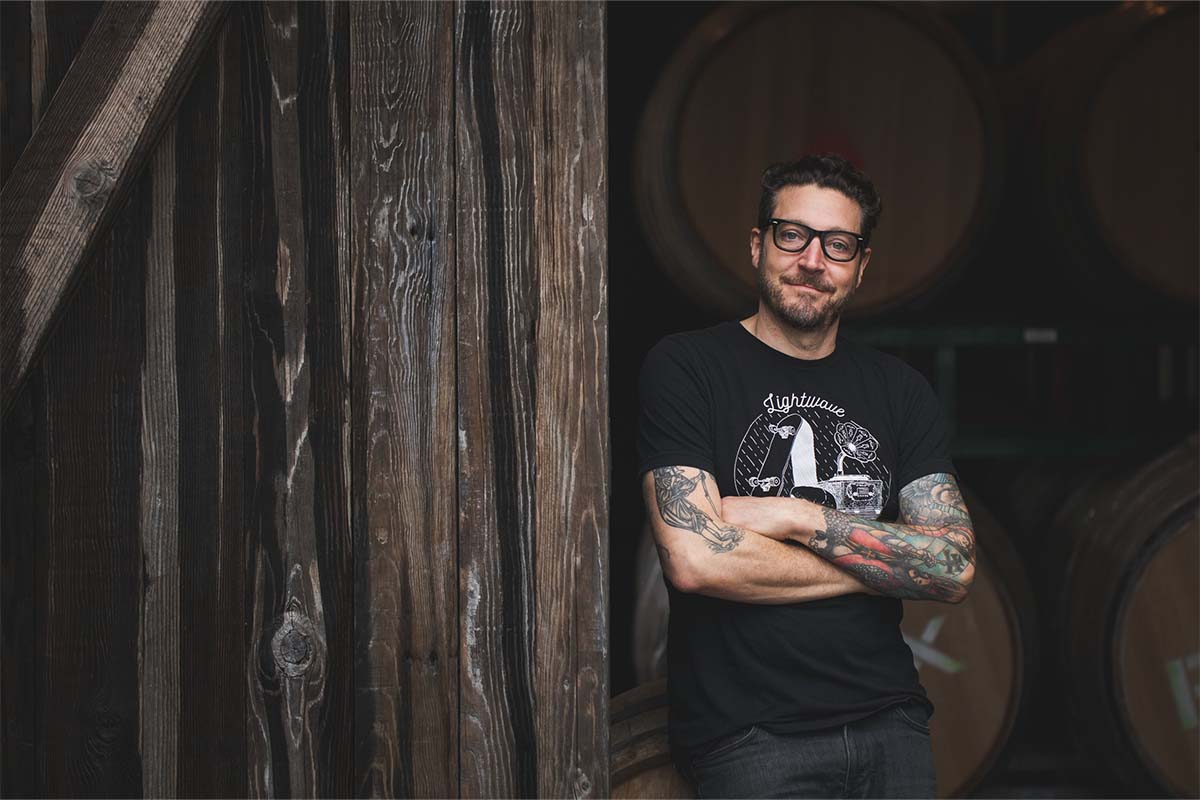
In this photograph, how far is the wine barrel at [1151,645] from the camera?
3.08 metres

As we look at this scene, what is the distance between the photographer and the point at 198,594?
2156 mm

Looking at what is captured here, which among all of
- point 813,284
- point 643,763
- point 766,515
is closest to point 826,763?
point 643,763

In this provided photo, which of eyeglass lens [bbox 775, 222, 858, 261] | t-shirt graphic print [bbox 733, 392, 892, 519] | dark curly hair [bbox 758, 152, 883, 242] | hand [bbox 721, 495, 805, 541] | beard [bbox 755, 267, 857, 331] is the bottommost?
hand [bbox 721, 495, 805, 541]

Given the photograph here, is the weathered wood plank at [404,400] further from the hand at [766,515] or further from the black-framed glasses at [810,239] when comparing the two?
the black-framed glasses at [810,239]

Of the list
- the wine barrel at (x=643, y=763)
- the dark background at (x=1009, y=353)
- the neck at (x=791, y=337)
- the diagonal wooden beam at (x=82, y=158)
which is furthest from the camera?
the dark background at (x=1009, y=353)

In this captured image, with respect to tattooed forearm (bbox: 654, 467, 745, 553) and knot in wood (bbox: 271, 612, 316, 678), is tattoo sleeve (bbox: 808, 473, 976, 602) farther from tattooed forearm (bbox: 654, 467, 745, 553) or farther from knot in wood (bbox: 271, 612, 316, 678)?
knot in wood (bbox: 271, 612, 316, 678)

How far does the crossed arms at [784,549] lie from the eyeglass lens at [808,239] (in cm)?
58

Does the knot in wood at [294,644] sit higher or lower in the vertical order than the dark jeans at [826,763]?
higher

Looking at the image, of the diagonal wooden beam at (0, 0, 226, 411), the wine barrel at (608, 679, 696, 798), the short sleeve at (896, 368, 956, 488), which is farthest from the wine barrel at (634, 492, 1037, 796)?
the diagonal wooden beam at (0, 0, 226, 411)

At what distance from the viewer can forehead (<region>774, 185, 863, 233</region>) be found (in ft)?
8.15

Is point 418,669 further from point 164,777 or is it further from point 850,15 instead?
point 850,15

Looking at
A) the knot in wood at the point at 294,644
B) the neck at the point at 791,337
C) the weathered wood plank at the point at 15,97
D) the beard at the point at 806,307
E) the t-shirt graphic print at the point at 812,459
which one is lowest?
the knot in wood at the point at 294,644

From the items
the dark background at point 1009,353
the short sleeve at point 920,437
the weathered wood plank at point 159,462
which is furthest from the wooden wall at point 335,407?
the dark background at point 1009,353

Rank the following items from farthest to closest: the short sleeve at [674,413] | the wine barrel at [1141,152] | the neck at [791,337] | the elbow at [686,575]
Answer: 1. the wine barrel at [1141,152]
2. the neck at [791,337]
3. the short sleeve at [674,413]
4. the elbow at [686,575]
